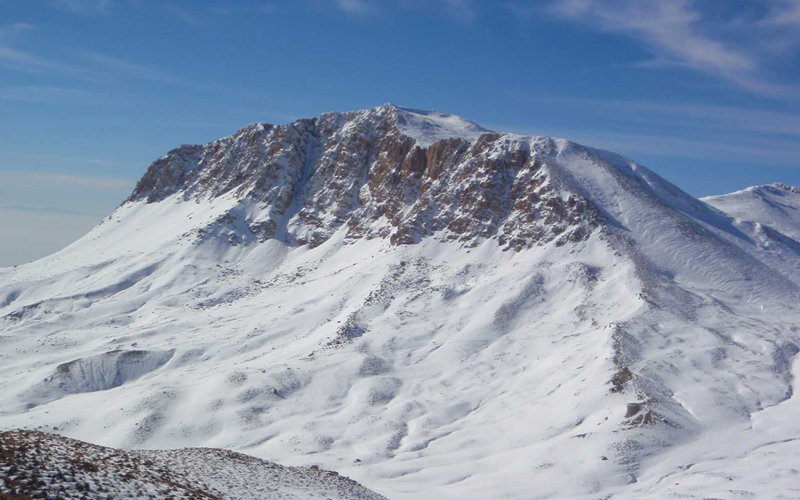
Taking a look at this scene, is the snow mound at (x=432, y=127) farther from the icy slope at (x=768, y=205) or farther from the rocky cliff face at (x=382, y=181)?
the icy slope at (x=768, y=205)

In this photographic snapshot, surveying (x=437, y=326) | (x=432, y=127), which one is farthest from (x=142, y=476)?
(x=432, y=127)

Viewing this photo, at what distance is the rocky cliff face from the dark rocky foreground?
70059 mm

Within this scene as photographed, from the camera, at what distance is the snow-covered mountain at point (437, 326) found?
50.8m

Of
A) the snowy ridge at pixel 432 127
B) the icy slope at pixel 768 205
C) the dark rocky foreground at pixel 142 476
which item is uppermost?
the snowy ridge at pixel 432 127

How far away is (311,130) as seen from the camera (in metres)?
146

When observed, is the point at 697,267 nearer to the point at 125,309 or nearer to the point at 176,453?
→ the point at 176,453

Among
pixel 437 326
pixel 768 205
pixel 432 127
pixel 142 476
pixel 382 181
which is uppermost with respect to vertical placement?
pixel 432 127

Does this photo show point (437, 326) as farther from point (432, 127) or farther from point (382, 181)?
point (432, 127)

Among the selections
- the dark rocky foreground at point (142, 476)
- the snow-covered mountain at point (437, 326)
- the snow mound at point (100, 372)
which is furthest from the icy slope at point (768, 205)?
the dark rocky foreground at point (142, 476)

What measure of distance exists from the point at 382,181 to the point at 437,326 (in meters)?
47.1

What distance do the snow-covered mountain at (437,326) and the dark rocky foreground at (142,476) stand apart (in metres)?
14.4

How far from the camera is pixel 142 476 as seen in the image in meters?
18.3

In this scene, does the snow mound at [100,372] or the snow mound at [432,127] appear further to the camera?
the snow mound at [432,127]

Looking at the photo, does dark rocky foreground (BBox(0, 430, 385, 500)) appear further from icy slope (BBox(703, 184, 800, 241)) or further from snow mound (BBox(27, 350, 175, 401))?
icy slope (BBox(703, 184, 800, 241))
